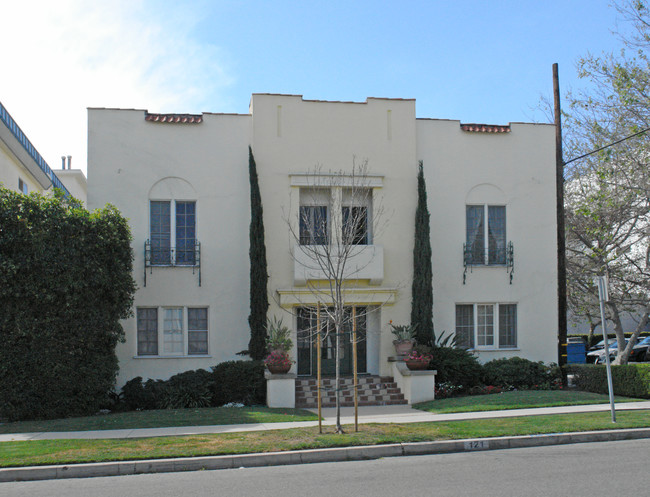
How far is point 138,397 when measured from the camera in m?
17.0

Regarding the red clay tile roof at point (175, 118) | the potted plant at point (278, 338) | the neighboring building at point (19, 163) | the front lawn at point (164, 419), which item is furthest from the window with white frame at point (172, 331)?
the red clay tile roof at point (175, 118)

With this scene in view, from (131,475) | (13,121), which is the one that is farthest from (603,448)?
(13,121)

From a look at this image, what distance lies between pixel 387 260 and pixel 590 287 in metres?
9.86

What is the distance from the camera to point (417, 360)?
1788cm

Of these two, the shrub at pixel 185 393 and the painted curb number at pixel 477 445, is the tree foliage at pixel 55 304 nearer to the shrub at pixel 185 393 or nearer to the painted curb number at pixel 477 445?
the shrub at pixel 185 393

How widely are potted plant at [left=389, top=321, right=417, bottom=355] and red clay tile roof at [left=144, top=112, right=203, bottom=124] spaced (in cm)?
826

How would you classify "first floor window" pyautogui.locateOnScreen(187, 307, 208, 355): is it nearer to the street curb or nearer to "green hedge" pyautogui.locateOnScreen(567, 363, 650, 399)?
the street curb

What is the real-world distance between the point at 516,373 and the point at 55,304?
12.6 meters

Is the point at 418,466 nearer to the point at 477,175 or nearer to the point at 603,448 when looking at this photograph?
the point at 603,448

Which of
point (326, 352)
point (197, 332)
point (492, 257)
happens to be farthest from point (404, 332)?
point (197, 332)

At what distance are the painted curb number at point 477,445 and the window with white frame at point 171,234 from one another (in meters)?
10.1

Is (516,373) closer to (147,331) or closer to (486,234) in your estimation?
(486,234)

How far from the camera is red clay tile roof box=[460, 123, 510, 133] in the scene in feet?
67.3

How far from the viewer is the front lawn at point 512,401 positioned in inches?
618
